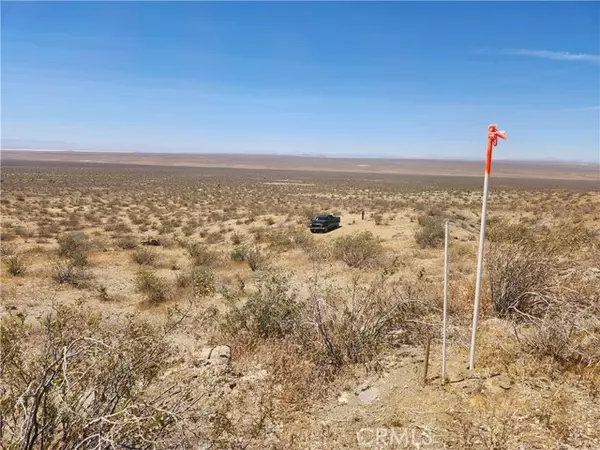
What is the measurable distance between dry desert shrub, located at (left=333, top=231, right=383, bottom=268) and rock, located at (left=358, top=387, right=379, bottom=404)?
10.6 m

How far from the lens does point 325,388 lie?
19.9 feet

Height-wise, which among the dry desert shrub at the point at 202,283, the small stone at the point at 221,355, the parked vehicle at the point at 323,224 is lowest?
the dry desert shrub at the point at 202,283

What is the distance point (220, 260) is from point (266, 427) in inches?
545

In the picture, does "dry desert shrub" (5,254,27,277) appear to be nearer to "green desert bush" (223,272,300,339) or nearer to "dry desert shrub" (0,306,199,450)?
"green desert bush" (223,272,300,339)

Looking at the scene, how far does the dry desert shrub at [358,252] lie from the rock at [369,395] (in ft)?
34.9

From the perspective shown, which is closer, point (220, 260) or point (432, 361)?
point (432, 361)

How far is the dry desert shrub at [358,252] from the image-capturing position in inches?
662

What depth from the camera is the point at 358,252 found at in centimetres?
1741

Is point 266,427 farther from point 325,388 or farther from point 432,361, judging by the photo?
point 432,361

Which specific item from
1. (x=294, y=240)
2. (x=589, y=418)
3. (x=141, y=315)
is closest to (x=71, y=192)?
(x=294, y=240)

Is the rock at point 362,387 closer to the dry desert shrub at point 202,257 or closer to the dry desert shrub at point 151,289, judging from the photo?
the dry desert shrub at point 151,289

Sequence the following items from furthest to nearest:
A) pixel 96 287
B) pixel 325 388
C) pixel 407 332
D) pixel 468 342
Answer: pixel 96 287 < pixel 407 332 < pixel 468 342 < pixel 325 388

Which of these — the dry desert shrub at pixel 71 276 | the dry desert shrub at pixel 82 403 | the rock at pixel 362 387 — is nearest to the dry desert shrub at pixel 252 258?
the dry desert shrub at pixel 71 276

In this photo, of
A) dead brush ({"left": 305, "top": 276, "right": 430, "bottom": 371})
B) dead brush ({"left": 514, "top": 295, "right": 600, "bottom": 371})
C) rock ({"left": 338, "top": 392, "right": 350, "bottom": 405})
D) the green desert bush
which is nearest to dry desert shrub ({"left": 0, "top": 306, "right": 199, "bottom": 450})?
rock ({"left": 338, "top": 392, "right": 350, "bottom": 405})
